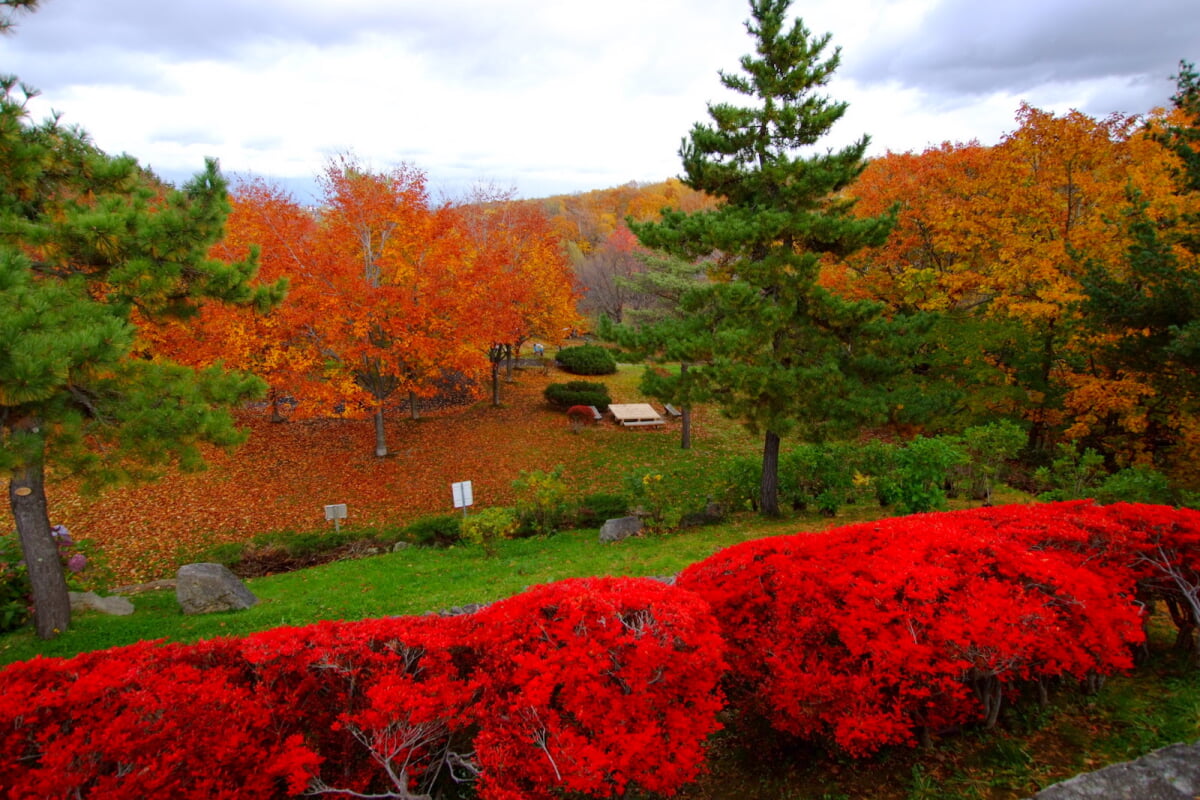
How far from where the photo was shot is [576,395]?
22484mm

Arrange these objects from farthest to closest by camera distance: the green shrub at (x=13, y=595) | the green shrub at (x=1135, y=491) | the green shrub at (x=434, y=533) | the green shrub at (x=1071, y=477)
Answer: the green shrub at (x=434, y=533) → the green shrub at (x=1071, y=477) → the green shrub at (x=1135, y=491) → the green shrub at (x=13, y=595)

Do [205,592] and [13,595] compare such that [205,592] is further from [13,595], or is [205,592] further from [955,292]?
[955,292]

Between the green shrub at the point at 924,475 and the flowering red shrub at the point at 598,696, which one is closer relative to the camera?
the flowering red shrub at the point at 598,696

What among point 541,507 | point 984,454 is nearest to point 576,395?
point 541,507

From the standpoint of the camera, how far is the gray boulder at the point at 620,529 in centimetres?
1135

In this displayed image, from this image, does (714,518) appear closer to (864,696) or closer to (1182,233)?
(864,696)

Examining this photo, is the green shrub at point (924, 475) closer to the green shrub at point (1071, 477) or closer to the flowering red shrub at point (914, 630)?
the green shrub at point (1071, 477)

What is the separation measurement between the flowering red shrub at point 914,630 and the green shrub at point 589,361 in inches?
965

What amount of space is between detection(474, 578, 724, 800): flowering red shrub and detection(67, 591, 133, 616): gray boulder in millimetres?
7969

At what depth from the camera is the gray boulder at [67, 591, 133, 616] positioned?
8.38 m

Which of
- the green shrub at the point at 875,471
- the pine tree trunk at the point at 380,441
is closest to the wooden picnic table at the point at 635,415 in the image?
the pine tree trunk at the point at 380,441

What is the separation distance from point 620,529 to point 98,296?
29.7 feet

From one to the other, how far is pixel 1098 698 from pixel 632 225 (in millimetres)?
8356

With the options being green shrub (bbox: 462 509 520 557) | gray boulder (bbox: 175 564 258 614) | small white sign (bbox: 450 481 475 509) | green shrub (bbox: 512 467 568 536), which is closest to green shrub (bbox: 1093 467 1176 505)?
green shrub (bbox: 512 467 568 536)
